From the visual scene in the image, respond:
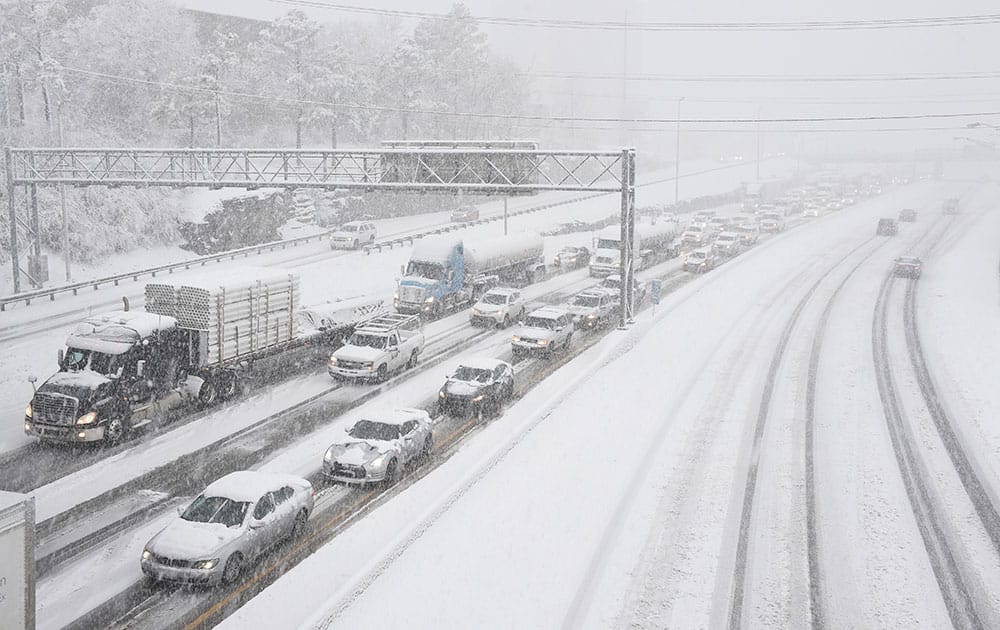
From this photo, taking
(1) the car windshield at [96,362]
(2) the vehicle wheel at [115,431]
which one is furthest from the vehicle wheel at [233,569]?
(1) the car windshield at [96,362]

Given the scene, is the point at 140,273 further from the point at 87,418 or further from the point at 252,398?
the point at 87,418

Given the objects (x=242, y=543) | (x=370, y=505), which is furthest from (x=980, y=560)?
(x=242, y=543)

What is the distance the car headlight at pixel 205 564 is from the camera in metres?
13.4

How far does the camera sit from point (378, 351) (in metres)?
27.0

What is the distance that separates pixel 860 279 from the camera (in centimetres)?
5175

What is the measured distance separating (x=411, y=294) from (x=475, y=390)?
1461 cm

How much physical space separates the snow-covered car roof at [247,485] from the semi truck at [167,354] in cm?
678

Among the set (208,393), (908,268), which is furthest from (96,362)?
(908,268)

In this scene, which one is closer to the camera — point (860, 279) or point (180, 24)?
point (860, 279)

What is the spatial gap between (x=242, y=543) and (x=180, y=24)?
233 feet

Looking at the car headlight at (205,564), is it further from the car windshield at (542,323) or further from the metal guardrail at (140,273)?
the metal guardrail at (140,273)

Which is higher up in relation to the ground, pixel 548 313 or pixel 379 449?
pixel 548 313

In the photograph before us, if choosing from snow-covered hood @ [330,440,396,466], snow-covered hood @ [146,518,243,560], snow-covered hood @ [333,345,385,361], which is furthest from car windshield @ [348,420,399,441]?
snow-covered hood @ [333,345,385,361]

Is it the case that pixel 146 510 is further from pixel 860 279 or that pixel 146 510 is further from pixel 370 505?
pixel 860 279
